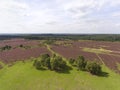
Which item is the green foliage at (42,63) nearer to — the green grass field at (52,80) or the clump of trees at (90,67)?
the green grass field at (52,80)

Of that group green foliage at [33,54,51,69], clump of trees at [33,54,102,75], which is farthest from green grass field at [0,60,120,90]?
clump of trees at [33,54,102,75]

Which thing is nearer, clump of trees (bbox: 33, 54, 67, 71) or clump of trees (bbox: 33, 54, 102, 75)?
clump of trees (bbox: 33, 54, 102, 75)

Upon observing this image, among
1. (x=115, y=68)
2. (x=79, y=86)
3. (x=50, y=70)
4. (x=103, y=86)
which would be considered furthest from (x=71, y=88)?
(x=115, y=68)

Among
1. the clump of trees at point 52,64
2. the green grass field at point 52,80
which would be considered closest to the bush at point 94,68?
the green grass field at point 52,80

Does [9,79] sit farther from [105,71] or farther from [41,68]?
[105,71]

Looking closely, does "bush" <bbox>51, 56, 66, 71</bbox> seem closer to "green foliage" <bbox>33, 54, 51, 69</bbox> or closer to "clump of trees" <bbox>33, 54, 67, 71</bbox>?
"clump of trees" <bbox>33, 54, 67, 71</bbox>

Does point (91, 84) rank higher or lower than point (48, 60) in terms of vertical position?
lower

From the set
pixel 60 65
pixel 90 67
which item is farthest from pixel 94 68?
pixel 60 65

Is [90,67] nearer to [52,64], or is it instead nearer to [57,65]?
[57,65]
